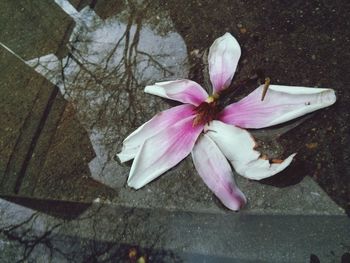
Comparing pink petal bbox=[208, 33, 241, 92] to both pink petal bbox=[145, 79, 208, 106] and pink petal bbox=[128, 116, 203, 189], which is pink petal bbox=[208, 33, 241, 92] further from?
pink petal bbox=[128, 116, 203, 189]

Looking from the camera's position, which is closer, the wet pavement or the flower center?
the wet pavement

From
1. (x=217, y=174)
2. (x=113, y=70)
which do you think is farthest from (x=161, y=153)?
(x=113, y=70)

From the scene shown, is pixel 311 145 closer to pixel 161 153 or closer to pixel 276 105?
pixel 276 105

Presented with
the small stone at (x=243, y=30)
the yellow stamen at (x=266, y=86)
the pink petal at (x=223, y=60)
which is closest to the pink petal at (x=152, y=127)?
the pink petal at (x=223, y=60)

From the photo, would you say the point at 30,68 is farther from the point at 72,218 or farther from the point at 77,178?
the point at 72,218

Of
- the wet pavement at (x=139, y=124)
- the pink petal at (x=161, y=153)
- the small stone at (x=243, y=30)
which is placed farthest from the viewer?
the small stone at (x=243, y=30)

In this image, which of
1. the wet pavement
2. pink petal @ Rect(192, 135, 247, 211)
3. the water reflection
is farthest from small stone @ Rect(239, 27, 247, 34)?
pink petal @ Rect(192, 135, 247, 211)

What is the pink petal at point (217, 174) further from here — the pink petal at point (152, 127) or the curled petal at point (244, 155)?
the pink petal at point (152, 127)
